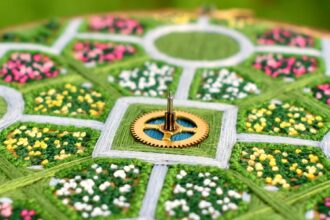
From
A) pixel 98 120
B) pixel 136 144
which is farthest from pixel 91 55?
pixel 136 144

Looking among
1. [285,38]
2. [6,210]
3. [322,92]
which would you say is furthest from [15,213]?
[285,38]

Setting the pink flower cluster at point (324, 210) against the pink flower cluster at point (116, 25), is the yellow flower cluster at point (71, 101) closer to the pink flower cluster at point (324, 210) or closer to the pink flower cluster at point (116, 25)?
the pink flower cluster at point (116, 25)

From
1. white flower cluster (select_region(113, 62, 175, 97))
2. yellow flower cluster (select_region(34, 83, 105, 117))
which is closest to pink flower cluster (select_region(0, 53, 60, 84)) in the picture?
yellow flower cluster (select_region(34, 83, 105, 117))

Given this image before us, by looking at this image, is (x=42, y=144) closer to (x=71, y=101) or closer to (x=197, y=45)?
(x=71, y=101)

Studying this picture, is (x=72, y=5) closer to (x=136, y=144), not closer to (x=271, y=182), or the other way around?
(x=136, y=144)

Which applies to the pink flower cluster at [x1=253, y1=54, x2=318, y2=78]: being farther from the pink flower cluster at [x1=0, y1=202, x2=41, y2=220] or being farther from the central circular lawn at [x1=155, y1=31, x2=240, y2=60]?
the pink flower cluster at [x1=0, y1=202, x2=41, y2=220]

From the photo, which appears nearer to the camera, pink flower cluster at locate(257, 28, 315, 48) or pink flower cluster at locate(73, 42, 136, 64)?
pink flower cluster at locate(73, 42, 136, 64)
